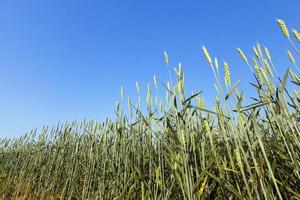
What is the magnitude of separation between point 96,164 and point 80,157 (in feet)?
1.99

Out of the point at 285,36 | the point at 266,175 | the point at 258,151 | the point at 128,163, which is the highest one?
the point at 285,36

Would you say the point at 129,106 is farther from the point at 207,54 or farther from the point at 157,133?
the point at 207,54

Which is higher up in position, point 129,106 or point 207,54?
point 129,106

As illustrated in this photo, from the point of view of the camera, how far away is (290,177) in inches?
44.9

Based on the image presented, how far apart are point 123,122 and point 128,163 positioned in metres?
0.38

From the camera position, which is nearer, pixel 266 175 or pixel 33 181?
pixel 266 175

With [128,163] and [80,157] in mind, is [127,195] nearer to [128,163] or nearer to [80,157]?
[128,163]

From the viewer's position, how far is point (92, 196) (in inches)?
81.0

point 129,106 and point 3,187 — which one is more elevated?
point 129,106

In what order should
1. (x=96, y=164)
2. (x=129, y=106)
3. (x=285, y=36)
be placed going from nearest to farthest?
(x=285, y=36)
(x=129, y=106)
(x=96, y=164)

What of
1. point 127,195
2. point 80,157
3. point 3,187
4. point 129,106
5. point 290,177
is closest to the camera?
point 290,177

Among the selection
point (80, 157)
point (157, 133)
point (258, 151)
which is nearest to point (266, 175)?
point (258, 151)

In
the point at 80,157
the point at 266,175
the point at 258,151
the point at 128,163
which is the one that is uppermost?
the point at 80,157

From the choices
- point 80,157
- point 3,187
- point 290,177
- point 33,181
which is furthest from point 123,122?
point 3,187
